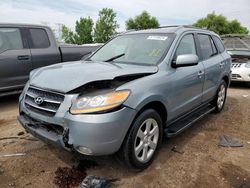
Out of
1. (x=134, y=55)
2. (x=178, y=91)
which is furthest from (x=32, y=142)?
(x=178, y=91)

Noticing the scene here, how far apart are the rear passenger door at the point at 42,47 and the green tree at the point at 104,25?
2283cm

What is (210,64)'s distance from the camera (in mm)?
4699

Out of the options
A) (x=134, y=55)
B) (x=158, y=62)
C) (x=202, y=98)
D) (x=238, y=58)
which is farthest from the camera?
(x=238, y=58)

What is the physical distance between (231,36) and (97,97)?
28.7 ft

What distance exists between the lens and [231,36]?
10.0m

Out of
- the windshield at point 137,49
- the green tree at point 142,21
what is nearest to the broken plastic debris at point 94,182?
the windshield at point 137,49

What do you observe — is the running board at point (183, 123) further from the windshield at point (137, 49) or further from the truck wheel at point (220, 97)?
the windshield at point (137, 49)

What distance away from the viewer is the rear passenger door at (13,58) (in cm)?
565

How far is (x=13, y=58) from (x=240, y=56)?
6716 mm

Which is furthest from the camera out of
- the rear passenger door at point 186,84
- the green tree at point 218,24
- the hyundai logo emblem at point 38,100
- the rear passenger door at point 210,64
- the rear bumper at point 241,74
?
the green tree at point 218,24

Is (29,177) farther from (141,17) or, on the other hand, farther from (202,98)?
(141,17)

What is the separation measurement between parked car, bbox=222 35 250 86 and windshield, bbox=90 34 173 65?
5.09m

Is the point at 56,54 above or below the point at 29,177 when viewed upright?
above

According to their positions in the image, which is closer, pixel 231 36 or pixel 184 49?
pixel 184 49
